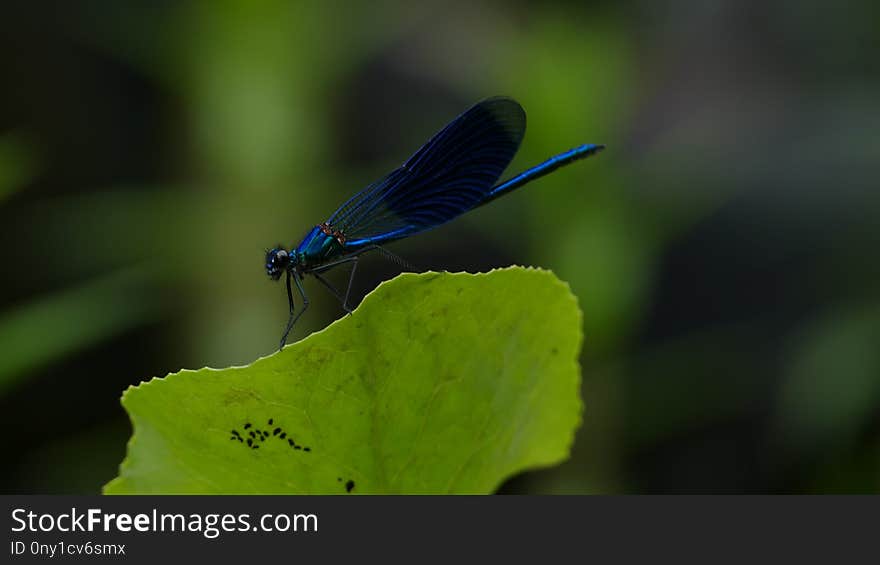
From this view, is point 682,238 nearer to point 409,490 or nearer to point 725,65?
point 725,65

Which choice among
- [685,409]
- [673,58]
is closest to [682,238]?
→ [673,58]

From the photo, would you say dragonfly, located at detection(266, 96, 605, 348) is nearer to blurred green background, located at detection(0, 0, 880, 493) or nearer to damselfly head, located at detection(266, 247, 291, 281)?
damselfly head, located at detection(266, 247, 291, 281)

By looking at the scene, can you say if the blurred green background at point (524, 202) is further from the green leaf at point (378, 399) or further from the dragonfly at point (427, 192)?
the green leaf at point (378, 399)

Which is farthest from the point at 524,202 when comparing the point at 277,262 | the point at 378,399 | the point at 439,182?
the point at 378,399

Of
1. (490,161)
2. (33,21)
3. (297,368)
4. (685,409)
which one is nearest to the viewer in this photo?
(297,368)

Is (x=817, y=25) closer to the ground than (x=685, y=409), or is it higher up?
higher up

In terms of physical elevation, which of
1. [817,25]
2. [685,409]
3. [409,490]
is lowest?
[409,490]

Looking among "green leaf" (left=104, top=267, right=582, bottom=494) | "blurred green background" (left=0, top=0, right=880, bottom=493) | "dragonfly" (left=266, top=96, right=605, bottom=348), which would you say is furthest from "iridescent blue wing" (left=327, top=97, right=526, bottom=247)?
"green leaf" (left=104, top=267, right=582, bottom=494)

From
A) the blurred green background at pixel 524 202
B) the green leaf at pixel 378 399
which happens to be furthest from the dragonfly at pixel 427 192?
the green leaf at pixel 378 399
